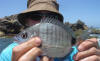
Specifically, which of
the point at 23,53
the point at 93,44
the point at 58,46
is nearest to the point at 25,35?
the point at 23,53

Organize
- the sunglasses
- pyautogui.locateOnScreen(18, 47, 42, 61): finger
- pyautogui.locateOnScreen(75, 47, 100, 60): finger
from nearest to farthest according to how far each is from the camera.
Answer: pyautogui.locateOnScreen(18, 47, 42, 61): finger → pyautogui.locateOnScreen(75, 47, 100, 60): finger → the sunglasses

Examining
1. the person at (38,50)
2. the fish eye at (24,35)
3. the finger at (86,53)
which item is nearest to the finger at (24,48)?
the person at (38,50)

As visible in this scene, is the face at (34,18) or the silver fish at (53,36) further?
the face at (34,18)

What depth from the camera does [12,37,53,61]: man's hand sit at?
5.41 ft

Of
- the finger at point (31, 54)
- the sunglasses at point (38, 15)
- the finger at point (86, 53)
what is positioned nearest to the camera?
the finger at point (31, 54)

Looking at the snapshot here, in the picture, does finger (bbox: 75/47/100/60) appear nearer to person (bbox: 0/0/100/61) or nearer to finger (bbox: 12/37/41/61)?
person (bbox: 0/0/100/61)

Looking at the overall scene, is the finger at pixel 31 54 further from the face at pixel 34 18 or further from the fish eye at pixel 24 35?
the face at pixel 34 18

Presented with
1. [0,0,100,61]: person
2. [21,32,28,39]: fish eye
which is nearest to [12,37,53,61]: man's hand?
[0,0,100,61]: person

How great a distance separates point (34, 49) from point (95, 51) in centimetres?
81

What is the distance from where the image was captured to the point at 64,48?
172 cm

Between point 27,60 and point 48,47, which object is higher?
point 48,47

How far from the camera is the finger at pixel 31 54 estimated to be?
164 centimetres

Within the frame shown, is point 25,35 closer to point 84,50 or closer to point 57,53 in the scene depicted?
point 57,53

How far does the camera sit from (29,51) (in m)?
1.68
